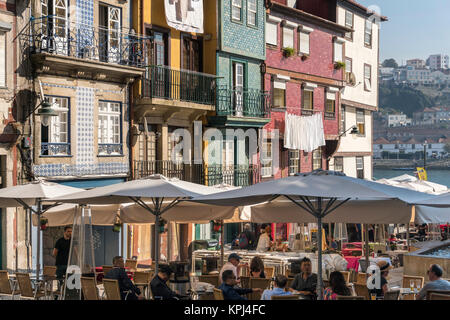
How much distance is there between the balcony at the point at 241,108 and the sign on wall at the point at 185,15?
9.68 ft

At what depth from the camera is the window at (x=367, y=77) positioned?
154 feet

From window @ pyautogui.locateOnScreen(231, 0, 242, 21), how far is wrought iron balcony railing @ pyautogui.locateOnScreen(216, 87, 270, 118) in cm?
309

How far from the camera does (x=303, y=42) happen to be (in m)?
37.5

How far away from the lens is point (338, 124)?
41.0 metres

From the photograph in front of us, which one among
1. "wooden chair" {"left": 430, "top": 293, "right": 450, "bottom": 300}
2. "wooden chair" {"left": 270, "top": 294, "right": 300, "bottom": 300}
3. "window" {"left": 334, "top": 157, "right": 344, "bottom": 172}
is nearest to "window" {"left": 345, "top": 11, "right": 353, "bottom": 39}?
"window" {"left": 334, "top": 157, "right": 344, "bottom": 172}

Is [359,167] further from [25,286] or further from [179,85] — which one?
[25,286]

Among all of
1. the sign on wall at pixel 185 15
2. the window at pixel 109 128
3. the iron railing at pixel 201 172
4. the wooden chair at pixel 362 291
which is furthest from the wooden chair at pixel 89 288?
the sign on wall at pixel 185 15

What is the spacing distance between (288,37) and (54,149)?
55.1 ft

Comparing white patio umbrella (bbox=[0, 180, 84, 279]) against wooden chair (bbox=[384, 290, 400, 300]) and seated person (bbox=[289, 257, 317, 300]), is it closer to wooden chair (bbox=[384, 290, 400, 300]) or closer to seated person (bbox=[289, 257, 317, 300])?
seated person (bbox=[289, 257, 317, 300])

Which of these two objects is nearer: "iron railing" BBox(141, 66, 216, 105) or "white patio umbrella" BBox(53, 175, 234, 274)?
"white patio umbrella" BBox(53, 175, 234, 274)

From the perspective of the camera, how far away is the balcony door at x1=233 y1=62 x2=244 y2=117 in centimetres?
3159

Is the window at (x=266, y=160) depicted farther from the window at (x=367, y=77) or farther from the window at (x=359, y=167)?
→ the window at (x=367, y=77)
